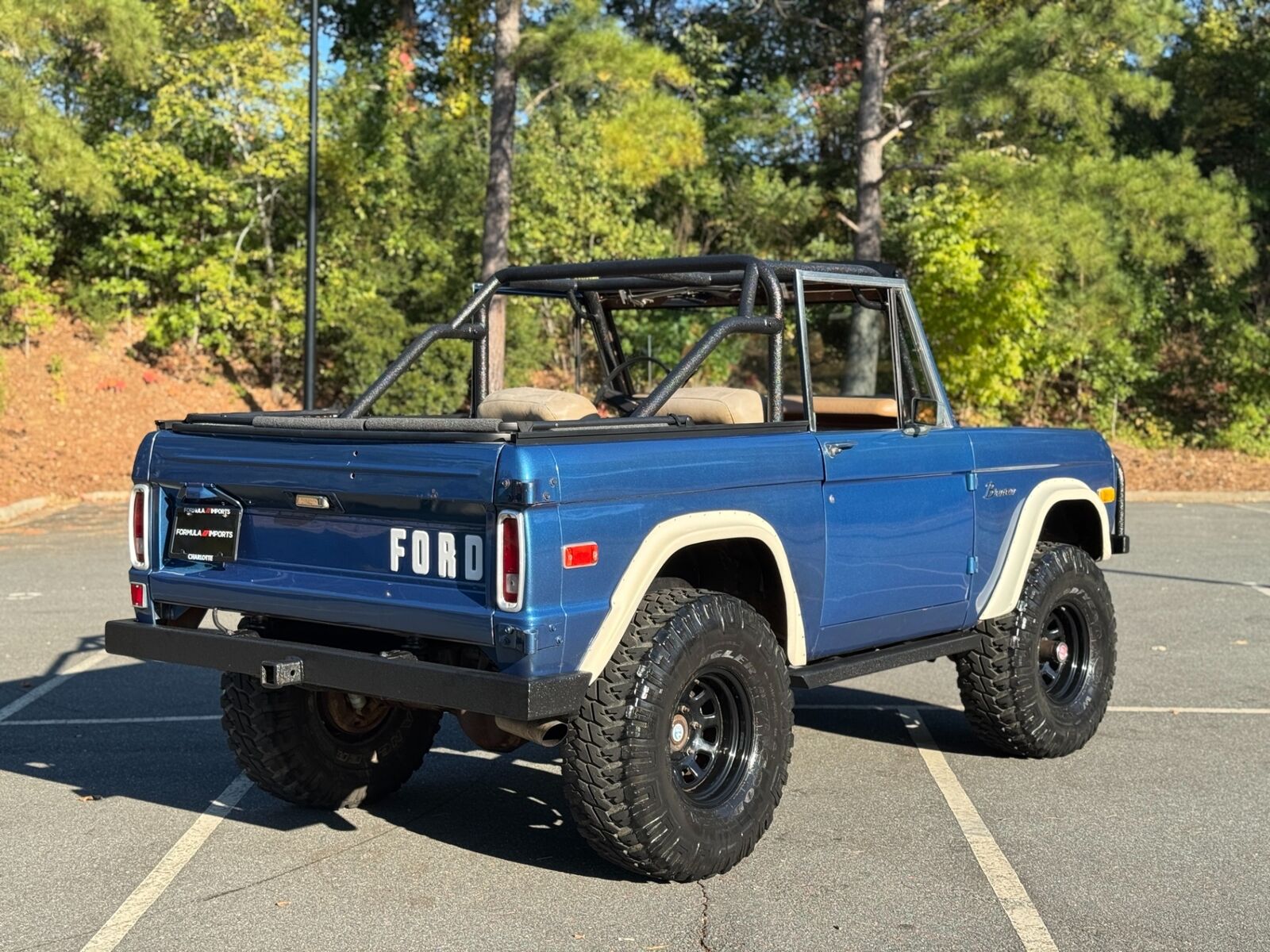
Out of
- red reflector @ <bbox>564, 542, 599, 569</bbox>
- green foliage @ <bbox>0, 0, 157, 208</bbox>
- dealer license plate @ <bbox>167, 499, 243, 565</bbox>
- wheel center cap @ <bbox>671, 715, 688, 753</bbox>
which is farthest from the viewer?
green foliage @ <bbox>0, 0, 157, 208</bbox>

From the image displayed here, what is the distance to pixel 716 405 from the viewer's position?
5.59 meters

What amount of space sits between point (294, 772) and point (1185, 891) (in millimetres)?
3143

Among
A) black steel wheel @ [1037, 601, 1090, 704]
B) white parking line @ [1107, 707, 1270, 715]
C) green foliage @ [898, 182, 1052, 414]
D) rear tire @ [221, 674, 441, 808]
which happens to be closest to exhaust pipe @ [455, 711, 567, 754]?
rear tire @ [221, 674, 441, 808]

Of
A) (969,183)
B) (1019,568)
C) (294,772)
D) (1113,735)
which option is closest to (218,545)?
(294,772)

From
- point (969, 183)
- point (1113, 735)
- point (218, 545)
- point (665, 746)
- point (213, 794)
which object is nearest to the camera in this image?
point (665, 746)

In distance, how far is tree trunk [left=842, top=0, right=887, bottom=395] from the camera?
2195 centimetres

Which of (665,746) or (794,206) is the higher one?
(794,206)

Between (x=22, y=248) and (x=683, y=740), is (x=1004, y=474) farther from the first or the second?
(x=22, y=248)

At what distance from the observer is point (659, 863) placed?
4.74 meters

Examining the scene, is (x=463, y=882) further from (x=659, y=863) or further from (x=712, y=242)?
(x=712, y=242)

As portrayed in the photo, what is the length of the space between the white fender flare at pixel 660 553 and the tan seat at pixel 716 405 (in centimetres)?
63

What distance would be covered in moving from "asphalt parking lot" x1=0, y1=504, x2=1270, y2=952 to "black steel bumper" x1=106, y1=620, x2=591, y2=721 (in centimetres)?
69

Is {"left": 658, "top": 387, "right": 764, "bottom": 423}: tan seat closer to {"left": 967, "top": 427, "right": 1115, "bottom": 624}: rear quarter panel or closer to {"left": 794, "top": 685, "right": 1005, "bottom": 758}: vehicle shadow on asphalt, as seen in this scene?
{"left": 967, "top": 427, "right": 1115, "bottom": 624}: rear quarter panel

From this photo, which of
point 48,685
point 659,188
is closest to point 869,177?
point 659,188
